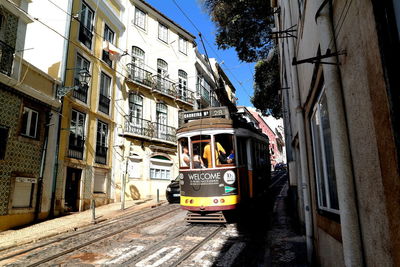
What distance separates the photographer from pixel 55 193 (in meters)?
12.1

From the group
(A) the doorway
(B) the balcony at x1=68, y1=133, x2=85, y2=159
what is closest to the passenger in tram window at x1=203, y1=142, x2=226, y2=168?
(B) the balcony at x1=68, y1=133, x2=85, y2=159

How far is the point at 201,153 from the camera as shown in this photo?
8.09 metres

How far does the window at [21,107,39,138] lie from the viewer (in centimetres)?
1059

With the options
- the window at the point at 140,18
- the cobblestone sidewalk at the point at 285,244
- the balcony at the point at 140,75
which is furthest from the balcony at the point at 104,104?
the cobblestone sidewalk at the point at 285,244

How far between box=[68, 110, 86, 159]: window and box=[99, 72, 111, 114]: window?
1989 mm

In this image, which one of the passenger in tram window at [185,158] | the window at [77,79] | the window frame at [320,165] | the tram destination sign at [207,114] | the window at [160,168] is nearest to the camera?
the window frame at [320,165]

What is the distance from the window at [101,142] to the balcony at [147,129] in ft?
4.68

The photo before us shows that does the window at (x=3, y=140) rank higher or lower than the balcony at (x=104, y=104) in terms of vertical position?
lower

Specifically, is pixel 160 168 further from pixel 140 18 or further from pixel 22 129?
pixel 140 18

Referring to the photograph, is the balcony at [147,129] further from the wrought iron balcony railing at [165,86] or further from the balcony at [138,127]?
the wrought iron balcony railing at [165,86]

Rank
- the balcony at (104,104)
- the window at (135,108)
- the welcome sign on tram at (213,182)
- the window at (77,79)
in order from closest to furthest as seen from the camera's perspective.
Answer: the welcome sign on tram at (213,182), the window at (77,79), the balcony at (104,104), the window at (135,108)

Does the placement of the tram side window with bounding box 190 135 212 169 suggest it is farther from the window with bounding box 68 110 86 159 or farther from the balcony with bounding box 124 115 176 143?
the balcony with bounding box 124 115 176 143

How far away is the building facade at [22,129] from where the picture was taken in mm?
9555

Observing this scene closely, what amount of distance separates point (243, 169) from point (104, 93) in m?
12.3
